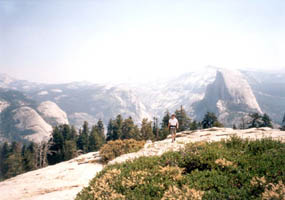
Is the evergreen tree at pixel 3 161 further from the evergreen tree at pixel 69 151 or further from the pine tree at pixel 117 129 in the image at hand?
the pine tree at pixel 117 129

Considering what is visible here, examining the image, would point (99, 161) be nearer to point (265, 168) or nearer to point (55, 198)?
point (55, 198)

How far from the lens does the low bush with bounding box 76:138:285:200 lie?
5.50 meters

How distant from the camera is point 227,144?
35.6 feet

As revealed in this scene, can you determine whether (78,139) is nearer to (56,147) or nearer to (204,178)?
(56,147)

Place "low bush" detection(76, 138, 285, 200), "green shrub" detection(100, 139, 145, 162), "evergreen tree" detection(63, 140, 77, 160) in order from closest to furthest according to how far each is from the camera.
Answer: "low bush" detection(76, 138, 285, 200) < "green shrub" detection(100, 139, 145, 162) < "evergreen tree" detection(63, 140, 77, 160)

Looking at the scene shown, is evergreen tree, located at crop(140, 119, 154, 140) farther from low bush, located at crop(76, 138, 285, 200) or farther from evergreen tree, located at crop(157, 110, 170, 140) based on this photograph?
low bush, located at crop(76, 138, 285, 200)

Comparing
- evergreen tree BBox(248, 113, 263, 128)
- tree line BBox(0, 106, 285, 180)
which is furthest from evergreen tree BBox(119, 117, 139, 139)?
evergreen tree BBox(248, 113, 263, 128)

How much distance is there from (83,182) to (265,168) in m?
14.7


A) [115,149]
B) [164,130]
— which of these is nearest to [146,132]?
[164,130]

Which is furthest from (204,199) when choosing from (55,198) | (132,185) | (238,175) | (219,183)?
(55,198)

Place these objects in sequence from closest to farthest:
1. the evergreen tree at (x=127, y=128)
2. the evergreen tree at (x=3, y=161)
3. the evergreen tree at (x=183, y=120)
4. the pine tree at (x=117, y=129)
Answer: the evergreen tree at (x=3, y=161) → the evergreen tree at (x=183, y=120) → the evergreen tree at (x=127, y=128) → the pine tree at (x=117, y=129)

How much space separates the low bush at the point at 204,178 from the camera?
5504mm

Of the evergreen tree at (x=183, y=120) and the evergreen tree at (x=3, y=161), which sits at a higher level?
the evergreen tree at (x=183, y=120)

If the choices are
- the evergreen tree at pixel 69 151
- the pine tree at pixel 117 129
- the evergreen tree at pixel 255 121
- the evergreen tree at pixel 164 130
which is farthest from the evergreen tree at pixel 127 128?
the evergreen tree at pixel 255 121
